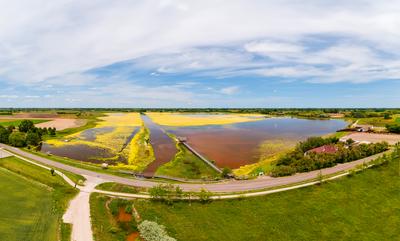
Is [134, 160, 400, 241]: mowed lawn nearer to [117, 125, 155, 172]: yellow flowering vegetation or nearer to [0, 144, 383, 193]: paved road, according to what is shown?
[0, 144, 383, 193]: paved road

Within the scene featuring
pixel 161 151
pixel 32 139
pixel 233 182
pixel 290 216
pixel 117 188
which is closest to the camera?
pixel 290 216

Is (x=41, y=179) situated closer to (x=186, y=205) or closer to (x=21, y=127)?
(x=186, y=205)

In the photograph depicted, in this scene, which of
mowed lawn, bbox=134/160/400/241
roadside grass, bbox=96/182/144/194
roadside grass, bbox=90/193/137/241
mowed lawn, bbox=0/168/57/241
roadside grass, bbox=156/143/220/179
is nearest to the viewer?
mowed lawn, bbox=0/168/57/241

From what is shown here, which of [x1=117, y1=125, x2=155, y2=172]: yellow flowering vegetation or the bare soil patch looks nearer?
[x1=117, y1=125, x2=155, y2=172]: yellow flowering vegetation

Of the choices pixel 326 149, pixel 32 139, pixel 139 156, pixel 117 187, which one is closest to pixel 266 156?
pixel 326 149

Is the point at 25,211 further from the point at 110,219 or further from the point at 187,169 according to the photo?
the point at 187,169

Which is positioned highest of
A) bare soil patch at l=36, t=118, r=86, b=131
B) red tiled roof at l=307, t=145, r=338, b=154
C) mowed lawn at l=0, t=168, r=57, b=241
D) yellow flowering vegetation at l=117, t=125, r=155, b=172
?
bare soil patch at l=36, t=118, r=86, b=131

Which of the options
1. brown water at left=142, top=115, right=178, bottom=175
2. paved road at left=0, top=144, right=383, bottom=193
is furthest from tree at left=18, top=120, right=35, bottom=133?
paved road at left=0, top=144, right=383, bottom=193

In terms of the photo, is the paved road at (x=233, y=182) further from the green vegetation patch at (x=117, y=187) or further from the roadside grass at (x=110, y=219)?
the roadside grass at (x=110, y=219)
